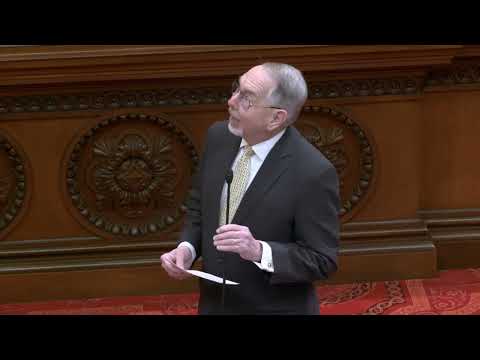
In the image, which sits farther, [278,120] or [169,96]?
[169,96]

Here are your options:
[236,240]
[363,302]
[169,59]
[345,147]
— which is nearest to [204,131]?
[169,59]

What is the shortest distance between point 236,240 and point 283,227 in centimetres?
27

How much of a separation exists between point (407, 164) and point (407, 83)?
45cm

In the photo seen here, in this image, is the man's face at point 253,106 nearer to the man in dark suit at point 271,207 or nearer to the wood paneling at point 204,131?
the man in dark suit at point 271,207

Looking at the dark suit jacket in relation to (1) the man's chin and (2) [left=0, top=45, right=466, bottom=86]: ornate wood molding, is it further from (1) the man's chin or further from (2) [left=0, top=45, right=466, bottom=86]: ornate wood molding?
(2) [left=0, top=45, right=466, bottom=86]: ornate wood molding

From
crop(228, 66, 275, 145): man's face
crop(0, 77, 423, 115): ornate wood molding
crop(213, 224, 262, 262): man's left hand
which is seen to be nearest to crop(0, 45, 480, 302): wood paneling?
crop(0, 77, 423, 115): ornate wood molding

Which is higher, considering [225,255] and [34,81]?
[34,81]

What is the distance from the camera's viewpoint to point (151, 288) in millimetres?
5031

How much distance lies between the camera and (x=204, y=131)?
4.96 m

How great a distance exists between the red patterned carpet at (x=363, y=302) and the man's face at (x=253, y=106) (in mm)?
2261

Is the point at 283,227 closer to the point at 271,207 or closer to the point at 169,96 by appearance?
the point at 271,207
